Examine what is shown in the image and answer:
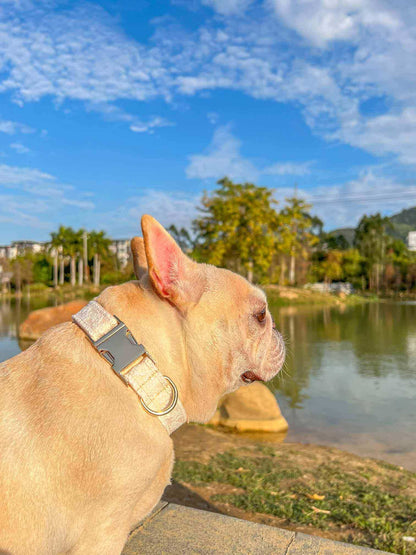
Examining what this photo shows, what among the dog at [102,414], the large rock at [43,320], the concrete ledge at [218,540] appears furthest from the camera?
the large rock at [43,320]

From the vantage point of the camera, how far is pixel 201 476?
632 centimetres

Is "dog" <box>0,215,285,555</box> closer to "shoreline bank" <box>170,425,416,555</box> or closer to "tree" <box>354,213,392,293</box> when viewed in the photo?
"shoreline bank" <box>170,425,416,555</box>

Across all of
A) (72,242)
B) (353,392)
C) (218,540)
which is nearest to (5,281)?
Answer: (72,242)

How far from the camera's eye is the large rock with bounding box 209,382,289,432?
937 cm

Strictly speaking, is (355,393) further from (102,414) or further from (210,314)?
(102,414)

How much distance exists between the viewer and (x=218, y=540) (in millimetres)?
3201

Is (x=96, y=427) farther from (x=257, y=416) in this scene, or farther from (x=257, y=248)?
(x=257, y=248)

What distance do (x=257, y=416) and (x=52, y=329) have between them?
809 centimetres

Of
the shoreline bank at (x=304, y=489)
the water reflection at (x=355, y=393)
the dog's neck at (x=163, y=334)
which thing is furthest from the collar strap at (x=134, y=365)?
the shoreline bank at (x=304, y=489)

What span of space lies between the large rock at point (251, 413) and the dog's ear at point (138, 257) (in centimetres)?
767

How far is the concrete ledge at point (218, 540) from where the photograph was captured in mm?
3080

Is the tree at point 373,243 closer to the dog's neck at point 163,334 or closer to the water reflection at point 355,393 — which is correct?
the water reflection at point 355,393

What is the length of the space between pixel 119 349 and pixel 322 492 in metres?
4.98

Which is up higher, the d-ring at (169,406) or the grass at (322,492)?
the d-ring at (169,406)
